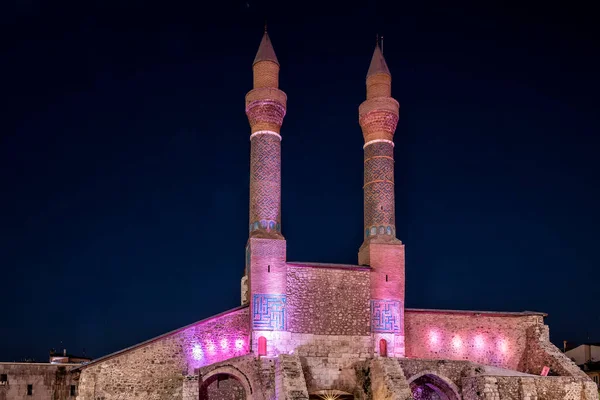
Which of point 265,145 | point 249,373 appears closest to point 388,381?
point 249,373

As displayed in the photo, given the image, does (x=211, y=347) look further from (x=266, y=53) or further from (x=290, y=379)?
(x=266, y=53)

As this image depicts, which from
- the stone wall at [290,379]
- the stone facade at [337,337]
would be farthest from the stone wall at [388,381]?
the stone wall at [290,379]

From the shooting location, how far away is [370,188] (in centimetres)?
2959

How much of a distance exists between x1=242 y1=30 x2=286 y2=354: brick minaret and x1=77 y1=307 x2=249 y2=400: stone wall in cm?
89

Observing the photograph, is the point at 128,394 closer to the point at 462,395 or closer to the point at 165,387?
the point at 165,387

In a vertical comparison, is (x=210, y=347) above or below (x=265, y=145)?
below

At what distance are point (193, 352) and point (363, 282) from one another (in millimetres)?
7116

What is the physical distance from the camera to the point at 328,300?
27609mm

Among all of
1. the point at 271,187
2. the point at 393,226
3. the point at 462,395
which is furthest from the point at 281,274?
the point at 462,395

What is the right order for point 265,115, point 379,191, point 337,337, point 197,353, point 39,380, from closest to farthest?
point 39,380
point 197,353
point 337,337
point 265,115
point 379,191

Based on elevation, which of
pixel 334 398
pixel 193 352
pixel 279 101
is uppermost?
pixel 279 101

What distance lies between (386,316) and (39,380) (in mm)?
12753

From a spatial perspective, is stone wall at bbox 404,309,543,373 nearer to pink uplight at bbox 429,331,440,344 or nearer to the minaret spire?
pink uplight at bbox 429,331,440,344

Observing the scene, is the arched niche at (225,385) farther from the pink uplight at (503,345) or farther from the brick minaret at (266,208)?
the pink uplight at (503,345)
